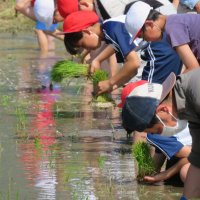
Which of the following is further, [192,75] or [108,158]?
[108,158]

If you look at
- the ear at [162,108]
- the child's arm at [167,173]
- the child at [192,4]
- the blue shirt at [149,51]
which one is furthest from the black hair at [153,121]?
the child at [192,4]

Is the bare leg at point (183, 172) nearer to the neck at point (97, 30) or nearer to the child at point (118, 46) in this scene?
the child at point (118, 46)

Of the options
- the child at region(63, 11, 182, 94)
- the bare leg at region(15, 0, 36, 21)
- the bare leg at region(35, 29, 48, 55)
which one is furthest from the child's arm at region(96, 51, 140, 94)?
the bare leg at region(35, 29, 48, 55)

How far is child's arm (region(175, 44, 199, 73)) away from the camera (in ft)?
23.6

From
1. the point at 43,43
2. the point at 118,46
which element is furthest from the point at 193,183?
the point at 43,43

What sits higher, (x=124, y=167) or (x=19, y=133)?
(x=124, y=167)

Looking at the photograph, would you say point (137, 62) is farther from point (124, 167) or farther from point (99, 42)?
point (124, 167)

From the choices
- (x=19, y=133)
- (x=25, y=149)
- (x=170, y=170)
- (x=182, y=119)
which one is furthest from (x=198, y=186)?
(x=19, y=133)

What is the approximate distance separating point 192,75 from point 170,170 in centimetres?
158

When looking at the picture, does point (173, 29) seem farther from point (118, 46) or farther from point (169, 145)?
point (118, 46)

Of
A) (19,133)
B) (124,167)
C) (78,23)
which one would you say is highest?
(78,23)

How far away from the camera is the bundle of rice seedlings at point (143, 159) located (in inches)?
276

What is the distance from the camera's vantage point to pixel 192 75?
5.57 meters

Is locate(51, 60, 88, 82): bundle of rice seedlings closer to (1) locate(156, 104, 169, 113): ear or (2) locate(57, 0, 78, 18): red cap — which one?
(2) locate(57, 0, 78, 18): red cap
